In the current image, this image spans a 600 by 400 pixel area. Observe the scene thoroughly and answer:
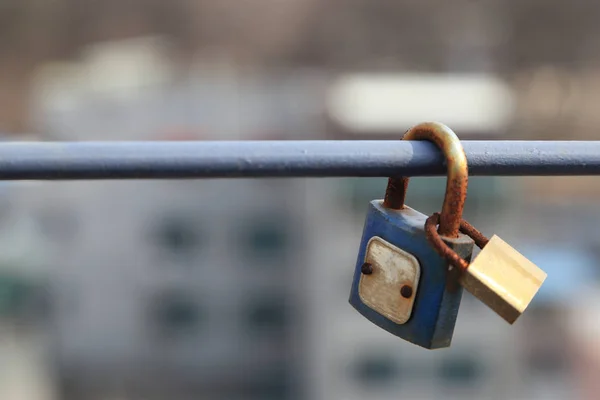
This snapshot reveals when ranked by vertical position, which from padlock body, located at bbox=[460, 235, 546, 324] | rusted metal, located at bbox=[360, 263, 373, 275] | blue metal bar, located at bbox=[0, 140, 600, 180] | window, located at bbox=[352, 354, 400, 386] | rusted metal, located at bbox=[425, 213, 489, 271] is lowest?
window, located at bbox=[352, 354, 400, 386]

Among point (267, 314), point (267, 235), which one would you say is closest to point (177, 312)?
point (267, 314)

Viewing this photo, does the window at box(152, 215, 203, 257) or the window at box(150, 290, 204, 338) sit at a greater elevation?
the window at box(152, 215, 203, 257)

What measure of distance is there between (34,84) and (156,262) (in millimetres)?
7797

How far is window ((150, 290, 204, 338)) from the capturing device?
2378 centimetres

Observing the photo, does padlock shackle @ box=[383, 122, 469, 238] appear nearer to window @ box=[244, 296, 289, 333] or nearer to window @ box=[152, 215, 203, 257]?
window @ box=[152, 215, 203, 257]

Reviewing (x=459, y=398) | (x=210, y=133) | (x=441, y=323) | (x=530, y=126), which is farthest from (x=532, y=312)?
(x=441, y=323)

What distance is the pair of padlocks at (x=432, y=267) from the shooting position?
46cm

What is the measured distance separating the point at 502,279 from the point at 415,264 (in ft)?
0.19

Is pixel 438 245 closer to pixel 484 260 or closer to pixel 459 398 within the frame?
pixel 484 260

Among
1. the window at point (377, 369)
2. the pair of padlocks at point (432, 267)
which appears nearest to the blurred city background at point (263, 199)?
the window at point (377, 369)

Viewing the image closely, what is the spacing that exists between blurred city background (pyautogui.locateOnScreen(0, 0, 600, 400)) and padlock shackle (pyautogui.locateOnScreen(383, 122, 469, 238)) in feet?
72.3

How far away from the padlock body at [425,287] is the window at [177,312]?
2367 centimetres

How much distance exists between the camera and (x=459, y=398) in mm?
23547

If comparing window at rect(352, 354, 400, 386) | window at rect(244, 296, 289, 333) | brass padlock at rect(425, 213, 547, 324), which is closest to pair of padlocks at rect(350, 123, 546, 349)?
brass padlock at rect(425, 213, 547, 324)
